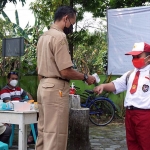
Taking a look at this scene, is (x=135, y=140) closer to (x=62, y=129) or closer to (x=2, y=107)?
(x=62, y=129)

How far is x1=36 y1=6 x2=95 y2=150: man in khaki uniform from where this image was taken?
370 cm

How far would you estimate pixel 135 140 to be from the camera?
366 centimetres

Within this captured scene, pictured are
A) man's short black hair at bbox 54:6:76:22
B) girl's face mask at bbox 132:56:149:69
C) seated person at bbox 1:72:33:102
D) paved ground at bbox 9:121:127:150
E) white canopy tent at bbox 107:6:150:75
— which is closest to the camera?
girl's face mask at bbox 132:56:149:69

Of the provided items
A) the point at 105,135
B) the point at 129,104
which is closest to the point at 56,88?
the point at 129,104

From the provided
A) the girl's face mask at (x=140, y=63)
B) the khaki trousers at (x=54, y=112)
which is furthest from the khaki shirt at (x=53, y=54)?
the girl's face mask at (x=140, y=63)

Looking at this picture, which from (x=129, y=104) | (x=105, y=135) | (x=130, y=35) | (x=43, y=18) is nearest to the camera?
(x=129, y=104)

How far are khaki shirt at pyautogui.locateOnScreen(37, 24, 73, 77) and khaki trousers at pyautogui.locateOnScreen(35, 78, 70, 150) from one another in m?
0.11

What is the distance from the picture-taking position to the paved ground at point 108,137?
6059 mm

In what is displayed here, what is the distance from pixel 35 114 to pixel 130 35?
522 cm

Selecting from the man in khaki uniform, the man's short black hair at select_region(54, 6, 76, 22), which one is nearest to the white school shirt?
the man in khaki uniform

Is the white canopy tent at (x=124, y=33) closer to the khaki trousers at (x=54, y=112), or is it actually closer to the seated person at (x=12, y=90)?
the seated person at (x=12, y=90)

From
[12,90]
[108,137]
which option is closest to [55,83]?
[12,90]

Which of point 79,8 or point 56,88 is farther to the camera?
point 79,8

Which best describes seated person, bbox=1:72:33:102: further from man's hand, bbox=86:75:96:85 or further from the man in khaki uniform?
man's hand, bbox=86:75:96:85
